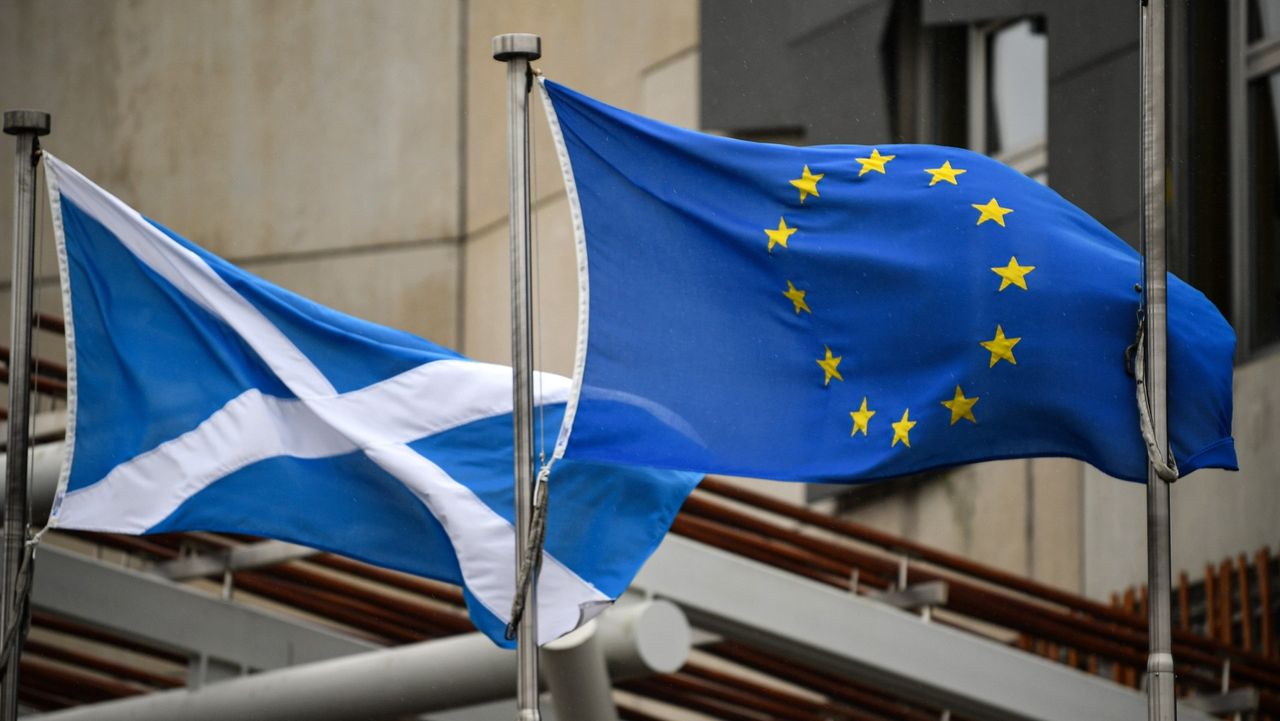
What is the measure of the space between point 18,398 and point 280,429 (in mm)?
941

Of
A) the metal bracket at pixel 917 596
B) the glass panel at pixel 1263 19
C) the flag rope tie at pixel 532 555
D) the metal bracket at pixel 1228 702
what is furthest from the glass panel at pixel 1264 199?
the flag rope tie at pixel 532 555

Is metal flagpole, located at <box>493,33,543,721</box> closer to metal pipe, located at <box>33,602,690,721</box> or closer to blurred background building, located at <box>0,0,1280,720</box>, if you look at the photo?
metal pipe, located at <box>33,602,690,721</box>

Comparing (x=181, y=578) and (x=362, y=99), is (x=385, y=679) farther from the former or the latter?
(x=362, y=99)

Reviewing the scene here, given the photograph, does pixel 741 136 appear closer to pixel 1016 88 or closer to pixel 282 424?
pixel 1016 88

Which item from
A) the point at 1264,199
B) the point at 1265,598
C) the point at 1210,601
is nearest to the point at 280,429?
the point at 1265,598

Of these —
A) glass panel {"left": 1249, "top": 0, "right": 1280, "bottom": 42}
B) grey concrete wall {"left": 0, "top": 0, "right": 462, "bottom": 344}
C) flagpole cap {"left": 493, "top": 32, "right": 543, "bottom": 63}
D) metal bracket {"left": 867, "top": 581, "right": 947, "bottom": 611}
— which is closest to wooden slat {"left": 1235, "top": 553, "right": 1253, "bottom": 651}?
metal bracket {"left": 867, "top": 581, "right": 947, "bottom": 611}

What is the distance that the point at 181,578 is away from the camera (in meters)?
12.2

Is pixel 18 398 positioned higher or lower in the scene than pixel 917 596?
higher

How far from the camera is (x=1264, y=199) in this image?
490 inches

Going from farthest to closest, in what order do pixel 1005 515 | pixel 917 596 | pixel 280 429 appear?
pixel 1005 515 → pixel 917 596 → pixel 280 429

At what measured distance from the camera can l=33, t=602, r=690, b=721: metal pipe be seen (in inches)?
377

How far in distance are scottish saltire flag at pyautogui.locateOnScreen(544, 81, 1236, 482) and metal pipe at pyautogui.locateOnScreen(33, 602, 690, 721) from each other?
9.27 ft

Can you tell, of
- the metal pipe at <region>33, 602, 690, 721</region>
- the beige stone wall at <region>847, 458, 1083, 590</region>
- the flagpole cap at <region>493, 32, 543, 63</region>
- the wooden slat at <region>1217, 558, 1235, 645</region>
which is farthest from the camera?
the beige stone wall at <region>847, 458, 1083, 590</region>

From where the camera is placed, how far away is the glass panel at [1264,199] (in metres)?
12.3
